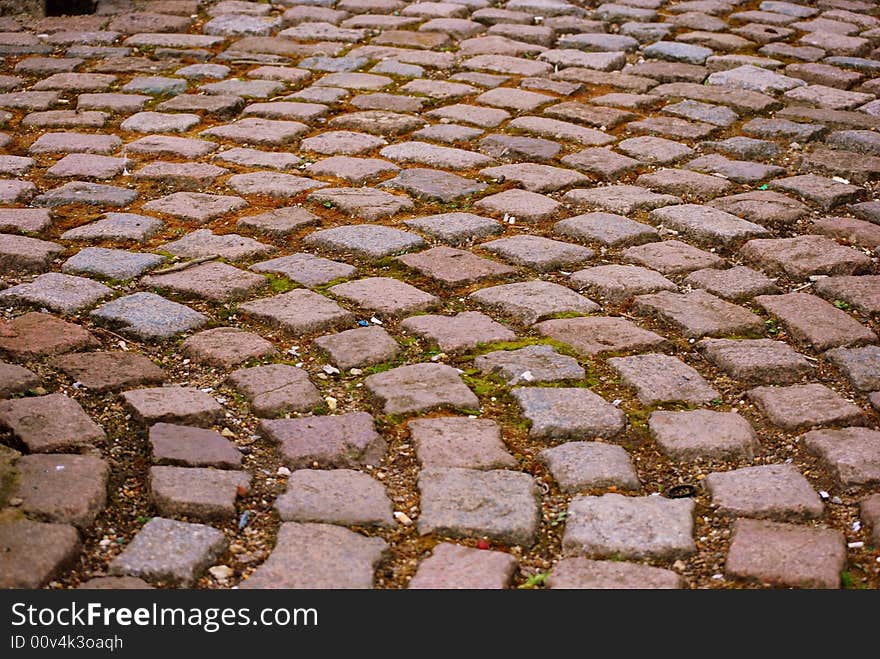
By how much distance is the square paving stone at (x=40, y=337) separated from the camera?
3.22 metres

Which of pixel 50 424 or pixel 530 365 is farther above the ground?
pixel 50 424

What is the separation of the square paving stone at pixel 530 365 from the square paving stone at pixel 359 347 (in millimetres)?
263

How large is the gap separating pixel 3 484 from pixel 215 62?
401 centimetres

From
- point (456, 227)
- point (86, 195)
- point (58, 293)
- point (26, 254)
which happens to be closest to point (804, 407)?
point (456, 227)

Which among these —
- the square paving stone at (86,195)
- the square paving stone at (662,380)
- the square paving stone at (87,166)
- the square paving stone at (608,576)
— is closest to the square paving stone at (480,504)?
the square paving stone at (608,576)

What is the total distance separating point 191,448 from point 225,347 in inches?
21.9

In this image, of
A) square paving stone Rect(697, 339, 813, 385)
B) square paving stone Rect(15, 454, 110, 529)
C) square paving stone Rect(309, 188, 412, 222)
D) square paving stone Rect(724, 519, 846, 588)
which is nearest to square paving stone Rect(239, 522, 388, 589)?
square paving stone Rect(15, 454, 110, 529)

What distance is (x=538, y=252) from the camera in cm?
400

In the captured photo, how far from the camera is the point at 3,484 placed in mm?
2576

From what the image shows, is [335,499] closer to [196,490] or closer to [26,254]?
[196,490]

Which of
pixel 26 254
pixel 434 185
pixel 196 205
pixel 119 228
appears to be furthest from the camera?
pixel 434 185

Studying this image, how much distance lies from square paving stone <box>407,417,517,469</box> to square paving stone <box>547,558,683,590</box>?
414 millimetres

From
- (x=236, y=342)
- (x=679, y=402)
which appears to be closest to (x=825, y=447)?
(x=679, y=402)

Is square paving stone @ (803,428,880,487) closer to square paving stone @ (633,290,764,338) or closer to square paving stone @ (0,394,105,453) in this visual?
square paving stone @ (633,290,764,338)
